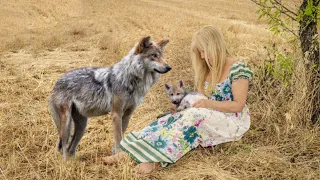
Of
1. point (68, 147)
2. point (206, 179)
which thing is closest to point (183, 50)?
point (68, 147)

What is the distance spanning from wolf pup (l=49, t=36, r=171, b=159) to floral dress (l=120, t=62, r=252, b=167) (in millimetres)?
472

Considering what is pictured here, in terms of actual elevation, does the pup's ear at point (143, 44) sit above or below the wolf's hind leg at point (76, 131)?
above

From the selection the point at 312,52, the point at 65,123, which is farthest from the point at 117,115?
the point at 312,52

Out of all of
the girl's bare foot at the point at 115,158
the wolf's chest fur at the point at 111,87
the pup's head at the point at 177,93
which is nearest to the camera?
the girl's bare foot at the point at 115,158

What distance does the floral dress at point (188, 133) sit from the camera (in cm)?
457

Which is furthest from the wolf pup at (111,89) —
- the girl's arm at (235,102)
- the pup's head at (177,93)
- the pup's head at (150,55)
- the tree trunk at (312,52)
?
the tree trunk at (312,52)

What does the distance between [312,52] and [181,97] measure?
1.87 m

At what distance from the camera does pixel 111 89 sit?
16.5 feet

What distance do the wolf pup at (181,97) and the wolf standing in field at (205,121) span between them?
0.25 meters

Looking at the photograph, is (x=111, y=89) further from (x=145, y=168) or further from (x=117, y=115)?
(x=145, y=168)

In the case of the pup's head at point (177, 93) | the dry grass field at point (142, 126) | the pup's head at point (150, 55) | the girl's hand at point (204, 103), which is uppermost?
the pup's head at point (150, 55)

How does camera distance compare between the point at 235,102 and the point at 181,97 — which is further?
the point at 181,97

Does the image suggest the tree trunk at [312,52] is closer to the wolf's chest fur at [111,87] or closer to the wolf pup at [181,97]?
the wolf pup at [181,97]

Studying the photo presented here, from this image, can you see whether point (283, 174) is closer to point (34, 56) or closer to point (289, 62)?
point (289, 62)
